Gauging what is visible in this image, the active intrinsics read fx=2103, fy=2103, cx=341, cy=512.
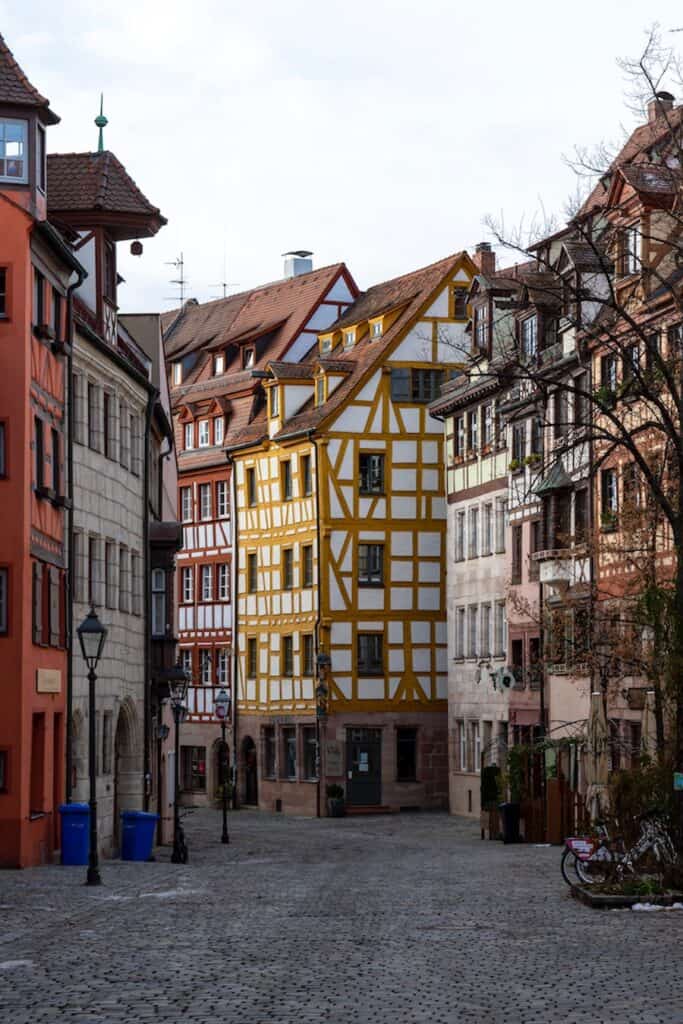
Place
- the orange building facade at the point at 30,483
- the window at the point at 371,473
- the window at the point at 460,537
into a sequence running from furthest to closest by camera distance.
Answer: the window at the point at 371,473 → the window at the point at 460,537 → the orange building facade at the point at 30,483

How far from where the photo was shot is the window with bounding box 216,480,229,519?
76.6 metres

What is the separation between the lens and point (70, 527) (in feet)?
126

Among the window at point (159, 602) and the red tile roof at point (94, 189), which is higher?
the red tile roof at point (94, 189)

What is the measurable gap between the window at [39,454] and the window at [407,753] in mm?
33725

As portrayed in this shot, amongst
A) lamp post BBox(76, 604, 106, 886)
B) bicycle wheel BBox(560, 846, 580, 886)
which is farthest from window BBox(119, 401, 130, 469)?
bicycle wheel BBox(560, 846, 580, 886)

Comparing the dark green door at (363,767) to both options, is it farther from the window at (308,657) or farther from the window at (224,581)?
the window at (224,581)

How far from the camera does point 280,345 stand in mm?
76312

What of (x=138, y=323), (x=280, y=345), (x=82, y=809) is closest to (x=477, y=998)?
(x=82, y=809)

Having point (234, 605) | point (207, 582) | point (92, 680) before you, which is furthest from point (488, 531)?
point (92, 680)

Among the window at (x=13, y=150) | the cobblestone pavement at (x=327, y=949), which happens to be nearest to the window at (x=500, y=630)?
the cobblestone pavement at (x=327, y=949)

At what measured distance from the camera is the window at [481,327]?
202 feet

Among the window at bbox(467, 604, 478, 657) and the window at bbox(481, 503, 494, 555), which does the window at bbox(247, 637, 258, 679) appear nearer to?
the window at bbox(467, 604, 478, 657)

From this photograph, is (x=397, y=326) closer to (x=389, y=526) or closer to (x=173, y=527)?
(x=389, y=526)

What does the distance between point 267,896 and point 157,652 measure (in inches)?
805
